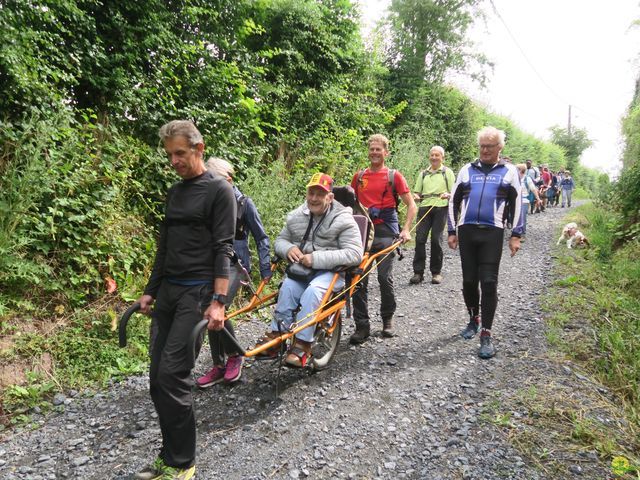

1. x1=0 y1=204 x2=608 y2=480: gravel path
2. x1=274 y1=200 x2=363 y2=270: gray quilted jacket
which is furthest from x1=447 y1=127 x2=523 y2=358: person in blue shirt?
x1=274 y1=200 x2=363 y2=270: gray quilted jacket

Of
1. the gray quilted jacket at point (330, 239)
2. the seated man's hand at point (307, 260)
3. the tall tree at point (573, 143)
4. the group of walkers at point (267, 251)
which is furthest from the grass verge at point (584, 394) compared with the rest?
the tall tree at point (573, 143)

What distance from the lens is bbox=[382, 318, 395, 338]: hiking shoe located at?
5128 mm

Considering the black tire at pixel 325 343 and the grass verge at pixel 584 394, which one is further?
the black tire at pixel 325 343

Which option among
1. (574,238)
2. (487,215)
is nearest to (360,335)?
(487,215)

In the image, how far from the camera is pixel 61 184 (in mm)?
4578

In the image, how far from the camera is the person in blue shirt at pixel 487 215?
4453 millimetres

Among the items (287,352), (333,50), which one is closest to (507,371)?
(287,352)

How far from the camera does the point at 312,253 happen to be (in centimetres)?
395

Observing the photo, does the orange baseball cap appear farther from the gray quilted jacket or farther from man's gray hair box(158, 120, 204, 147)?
man's gray hair box(158, 120, 204, 147)

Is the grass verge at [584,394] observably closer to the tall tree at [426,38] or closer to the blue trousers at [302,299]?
the blue trousers at [302,299]

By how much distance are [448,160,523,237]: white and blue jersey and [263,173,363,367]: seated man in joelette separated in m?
1.42

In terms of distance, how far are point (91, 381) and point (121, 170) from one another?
2.72m

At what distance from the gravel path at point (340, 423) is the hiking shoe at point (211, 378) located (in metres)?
0.10

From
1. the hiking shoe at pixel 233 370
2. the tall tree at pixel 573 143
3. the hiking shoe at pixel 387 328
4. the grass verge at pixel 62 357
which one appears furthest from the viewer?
the tall tree at pixel 573 143
